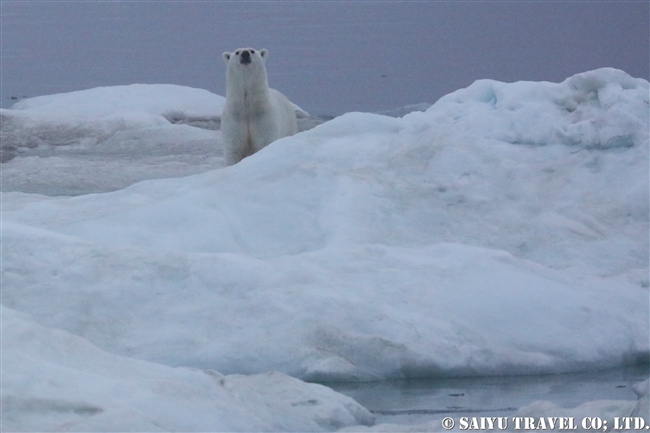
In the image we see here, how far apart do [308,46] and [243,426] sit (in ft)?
182

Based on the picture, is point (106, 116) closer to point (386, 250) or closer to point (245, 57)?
point (245, 57)

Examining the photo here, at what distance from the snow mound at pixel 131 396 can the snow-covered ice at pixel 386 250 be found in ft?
0.37

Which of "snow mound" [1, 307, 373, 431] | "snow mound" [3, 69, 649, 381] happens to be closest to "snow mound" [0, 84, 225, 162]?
"snow mound" [3, 69, 649, 381]

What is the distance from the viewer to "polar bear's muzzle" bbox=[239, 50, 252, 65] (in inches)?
299

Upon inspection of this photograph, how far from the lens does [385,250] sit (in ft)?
14.2

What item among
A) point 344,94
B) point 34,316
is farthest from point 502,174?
point 344,94

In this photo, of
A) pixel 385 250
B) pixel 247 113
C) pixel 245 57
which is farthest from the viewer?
pixel 247 113

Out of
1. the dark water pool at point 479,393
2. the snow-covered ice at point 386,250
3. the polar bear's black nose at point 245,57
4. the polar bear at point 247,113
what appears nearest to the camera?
the dark water pool at point 479,393

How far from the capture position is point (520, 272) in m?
Result: 4.14

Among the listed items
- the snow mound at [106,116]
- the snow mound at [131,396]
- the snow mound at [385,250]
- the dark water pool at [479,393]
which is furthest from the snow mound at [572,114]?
the snow mound at [106,116]

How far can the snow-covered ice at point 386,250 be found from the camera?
12.1 ft

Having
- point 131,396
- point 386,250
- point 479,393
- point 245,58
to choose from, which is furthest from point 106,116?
point 131,396

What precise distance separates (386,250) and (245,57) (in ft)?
12.0

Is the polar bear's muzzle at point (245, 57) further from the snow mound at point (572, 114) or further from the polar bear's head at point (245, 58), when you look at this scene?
the snow mound at point (572, 114)
